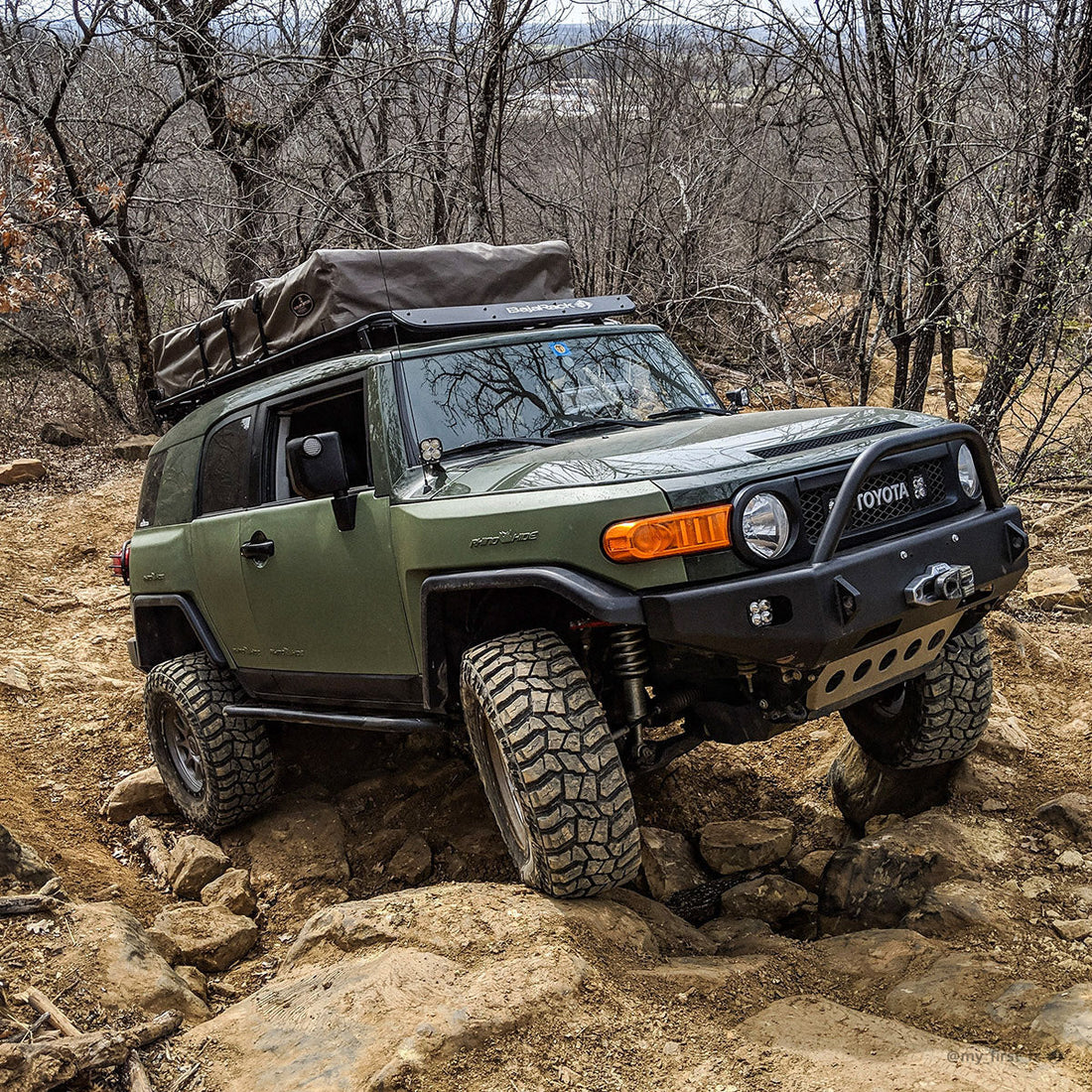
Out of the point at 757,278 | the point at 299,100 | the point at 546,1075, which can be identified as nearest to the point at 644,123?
the point at 757,278

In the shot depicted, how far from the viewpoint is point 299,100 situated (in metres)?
11.4

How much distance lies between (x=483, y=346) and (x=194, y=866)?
8.58ft

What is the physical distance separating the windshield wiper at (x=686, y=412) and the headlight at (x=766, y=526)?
1336mm

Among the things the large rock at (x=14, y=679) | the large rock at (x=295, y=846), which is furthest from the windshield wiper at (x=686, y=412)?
the large rock at (x=14, y=679)

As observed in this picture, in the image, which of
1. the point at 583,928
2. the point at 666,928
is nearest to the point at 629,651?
the point at 583,928

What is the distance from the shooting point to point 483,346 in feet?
14.3

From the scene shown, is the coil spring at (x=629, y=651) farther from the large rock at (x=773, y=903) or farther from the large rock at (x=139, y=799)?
the large rock at (x=139, y=799)

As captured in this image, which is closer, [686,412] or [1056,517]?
[686,412]

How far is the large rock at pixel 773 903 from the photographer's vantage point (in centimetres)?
389

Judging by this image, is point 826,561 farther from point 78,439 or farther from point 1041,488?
point 78,439

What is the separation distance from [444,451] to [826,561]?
1.54 metres

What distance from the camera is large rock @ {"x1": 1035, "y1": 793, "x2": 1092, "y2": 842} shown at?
155 inches

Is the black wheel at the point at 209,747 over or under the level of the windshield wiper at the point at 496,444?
under

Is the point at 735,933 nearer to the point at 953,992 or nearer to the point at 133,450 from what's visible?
the point at 953,992
